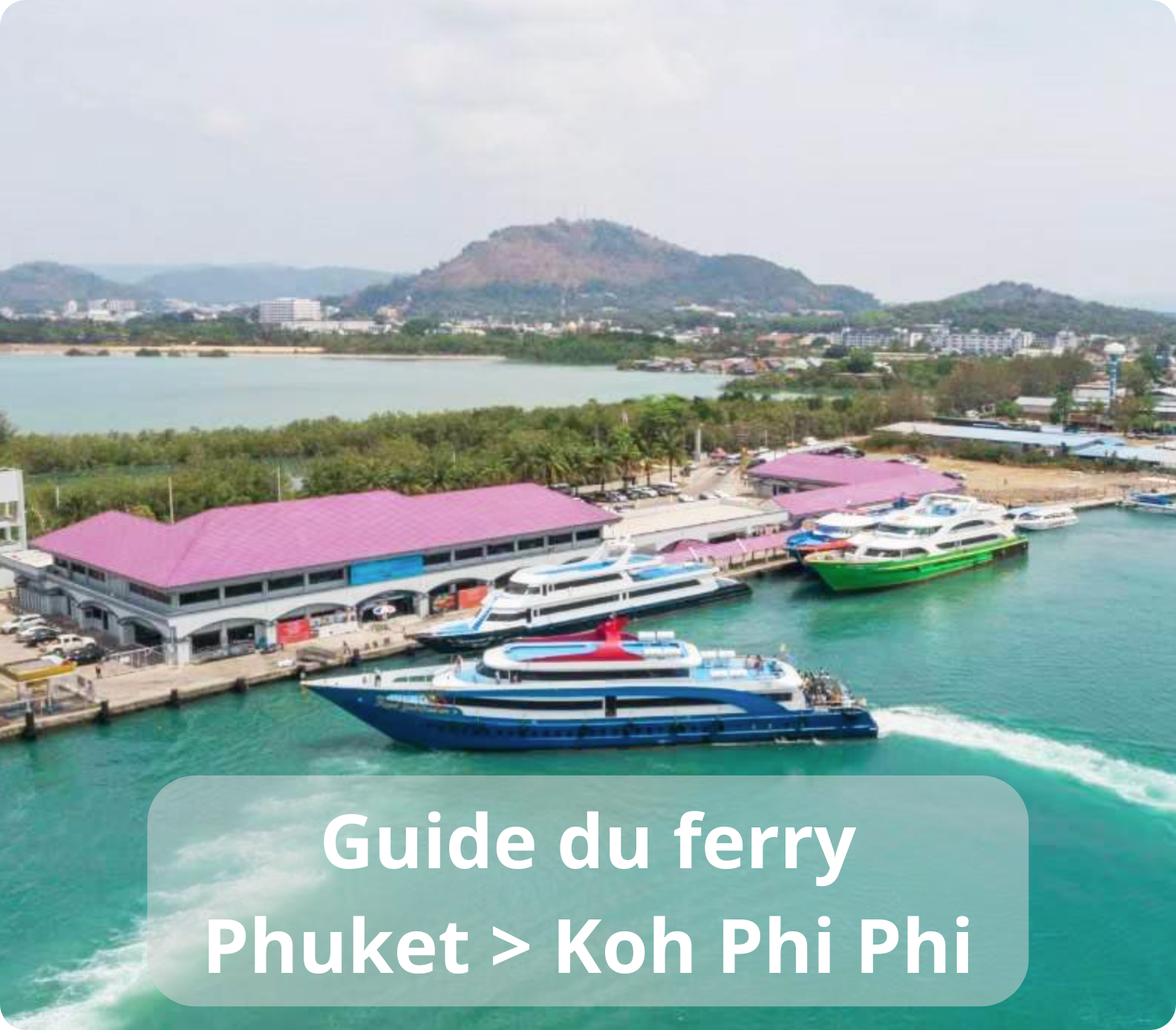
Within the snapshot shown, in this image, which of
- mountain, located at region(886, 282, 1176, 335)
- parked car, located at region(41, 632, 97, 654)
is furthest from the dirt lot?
mountain, located at region(886, 282, 1176, 335)

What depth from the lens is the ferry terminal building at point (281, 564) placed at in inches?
697

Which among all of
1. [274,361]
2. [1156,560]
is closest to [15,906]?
[1156,560]

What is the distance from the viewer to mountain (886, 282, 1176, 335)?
116 metres

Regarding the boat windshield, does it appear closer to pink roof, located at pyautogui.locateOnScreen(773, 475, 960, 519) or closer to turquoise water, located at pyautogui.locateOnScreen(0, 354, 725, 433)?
pink roof, located at pyautogui.locateOnScreen(773, 475, 960, 519)

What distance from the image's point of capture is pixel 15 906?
36.7 ft

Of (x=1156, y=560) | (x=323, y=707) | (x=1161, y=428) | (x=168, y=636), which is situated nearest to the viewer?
(x=323, y=707)

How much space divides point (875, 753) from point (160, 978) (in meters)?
8.29

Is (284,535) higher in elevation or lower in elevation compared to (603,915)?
higher

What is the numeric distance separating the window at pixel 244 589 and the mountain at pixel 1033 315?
102 meters

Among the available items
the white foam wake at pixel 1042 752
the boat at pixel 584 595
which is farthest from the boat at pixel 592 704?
the boat at pixel 584 595

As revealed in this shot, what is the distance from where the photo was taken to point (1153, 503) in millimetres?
31812

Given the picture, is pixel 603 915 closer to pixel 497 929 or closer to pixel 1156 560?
pixel 497 929

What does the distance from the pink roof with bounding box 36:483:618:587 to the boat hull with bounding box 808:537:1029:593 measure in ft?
13.7

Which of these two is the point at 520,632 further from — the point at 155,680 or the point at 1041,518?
the point at 1041,518
